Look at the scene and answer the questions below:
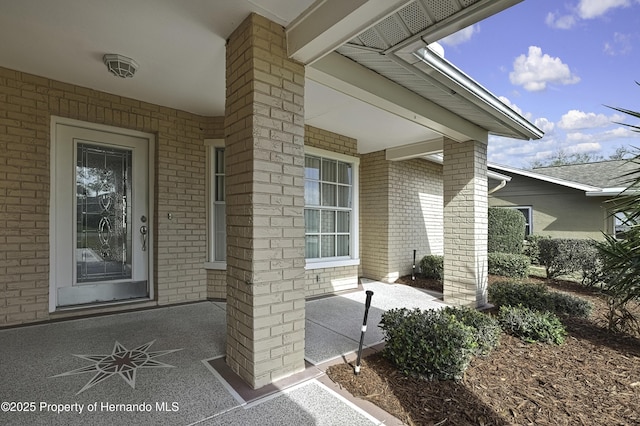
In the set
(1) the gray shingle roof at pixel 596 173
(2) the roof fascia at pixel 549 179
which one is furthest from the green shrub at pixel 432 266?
(1) the gray shingle roof at pixel 596 173

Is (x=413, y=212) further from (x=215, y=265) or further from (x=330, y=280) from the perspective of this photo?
(x=215, y=265)

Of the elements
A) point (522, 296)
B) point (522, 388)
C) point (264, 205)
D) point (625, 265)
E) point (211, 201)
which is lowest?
point (522, 388)

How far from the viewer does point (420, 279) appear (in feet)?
23.1

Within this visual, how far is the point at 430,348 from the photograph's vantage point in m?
2.48

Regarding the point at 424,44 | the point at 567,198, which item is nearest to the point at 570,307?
the point at 424,44

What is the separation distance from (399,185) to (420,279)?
89.5 inches

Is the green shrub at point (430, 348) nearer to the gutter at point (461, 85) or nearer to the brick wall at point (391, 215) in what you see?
the gutter at point (461, 85)

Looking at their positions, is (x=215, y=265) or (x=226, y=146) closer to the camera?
(x=226, y=146)

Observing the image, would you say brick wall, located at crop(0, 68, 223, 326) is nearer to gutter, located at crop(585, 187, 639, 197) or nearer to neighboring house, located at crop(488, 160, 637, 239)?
neighboring house, located at crop(488, 160, 637, 239)

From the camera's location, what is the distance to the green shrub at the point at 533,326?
3244 millimetres

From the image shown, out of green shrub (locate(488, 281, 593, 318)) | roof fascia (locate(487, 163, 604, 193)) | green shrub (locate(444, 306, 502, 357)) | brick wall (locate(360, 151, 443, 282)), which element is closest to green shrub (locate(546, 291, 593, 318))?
green shrub (locate(488, 281, 593, 318))

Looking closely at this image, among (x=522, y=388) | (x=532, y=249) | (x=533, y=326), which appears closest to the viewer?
(x=522, y=388)

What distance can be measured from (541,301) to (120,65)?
591cm

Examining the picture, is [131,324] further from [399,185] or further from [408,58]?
[399,185]
